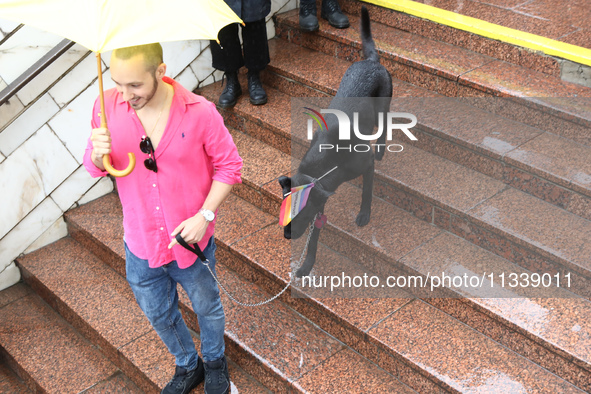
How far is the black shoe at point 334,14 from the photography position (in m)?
4.87

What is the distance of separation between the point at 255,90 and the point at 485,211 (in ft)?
6.34

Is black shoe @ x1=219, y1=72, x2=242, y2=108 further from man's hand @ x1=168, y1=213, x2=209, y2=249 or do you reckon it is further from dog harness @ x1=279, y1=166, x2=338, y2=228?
man's hand @ x1=168, y1=213, x2=209, y2=249

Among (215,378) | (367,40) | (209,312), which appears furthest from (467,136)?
(215,378)

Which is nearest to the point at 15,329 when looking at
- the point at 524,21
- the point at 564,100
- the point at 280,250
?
the point at 280,250

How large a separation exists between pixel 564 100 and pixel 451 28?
1.08m

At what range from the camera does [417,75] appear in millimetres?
4398

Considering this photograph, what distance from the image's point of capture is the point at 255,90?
4688mm

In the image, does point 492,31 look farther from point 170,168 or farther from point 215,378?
Result: point 215,378

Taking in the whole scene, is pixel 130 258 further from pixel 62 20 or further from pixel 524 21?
pixel 524 21

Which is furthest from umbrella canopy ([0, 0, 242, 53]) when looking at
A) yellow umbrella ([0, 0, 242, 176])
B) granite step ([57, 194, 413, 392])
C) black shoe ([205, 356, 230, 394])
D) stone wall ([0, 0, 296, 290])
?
stone wall ([0, 0, 296, 290])

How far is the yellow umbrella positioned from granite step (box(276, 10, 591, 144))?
2248 mm

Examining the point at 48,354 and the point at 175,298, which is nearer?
the point at 175,298

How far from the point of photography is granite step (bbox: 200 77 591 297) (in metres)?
3.28

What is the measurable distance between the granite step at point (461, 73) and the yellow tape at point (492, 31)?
14 cm
